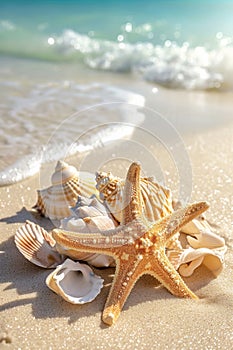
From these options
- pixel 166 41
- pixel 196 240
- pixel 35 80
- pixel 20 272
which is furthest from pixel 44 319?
pixel 166 41

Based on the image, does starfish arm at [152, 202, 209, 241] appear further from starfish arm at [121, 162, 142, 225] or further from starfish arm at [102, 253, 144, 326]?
starfish arm at [102, 253, 144, 326]

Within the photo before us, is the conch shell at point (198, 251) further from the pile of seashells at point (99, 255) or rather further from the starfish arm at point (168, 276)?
the starfish arm at point (168, 276)

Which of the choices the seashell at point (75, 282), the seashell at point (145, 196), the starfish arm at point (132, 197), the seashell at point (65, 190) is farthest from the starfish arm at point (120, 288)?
the seashell at point (65, 190)

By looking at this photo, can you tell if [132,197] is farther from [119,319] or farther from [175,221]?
[119,319]

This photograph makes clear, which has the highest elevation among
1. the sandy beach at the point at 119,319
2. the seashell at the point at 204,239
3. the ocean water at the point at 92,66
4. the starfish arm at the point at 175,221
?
the ocean water at the point at 92,66

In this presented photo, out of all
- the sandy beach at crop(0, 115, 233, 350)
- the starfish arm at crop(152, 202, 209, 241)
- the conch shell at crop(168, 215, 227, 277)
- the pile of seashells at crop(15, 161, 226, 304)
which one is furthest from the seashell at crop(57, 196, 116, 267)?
the conch shell at crop(168, 215, 227, 277)

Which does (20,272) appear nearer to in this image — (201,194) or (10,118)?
(201,194)

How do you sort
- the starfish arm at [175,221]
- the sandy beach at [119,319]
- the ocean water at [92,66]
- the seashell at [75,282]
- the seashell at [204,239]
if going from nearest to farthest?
1. the sandy beach at [119,319]
2. the seashell at [75,282]
3. the starfish arm at [175,221]
4. the seashell at [204,239]
5. the ocean water at [92,66]
